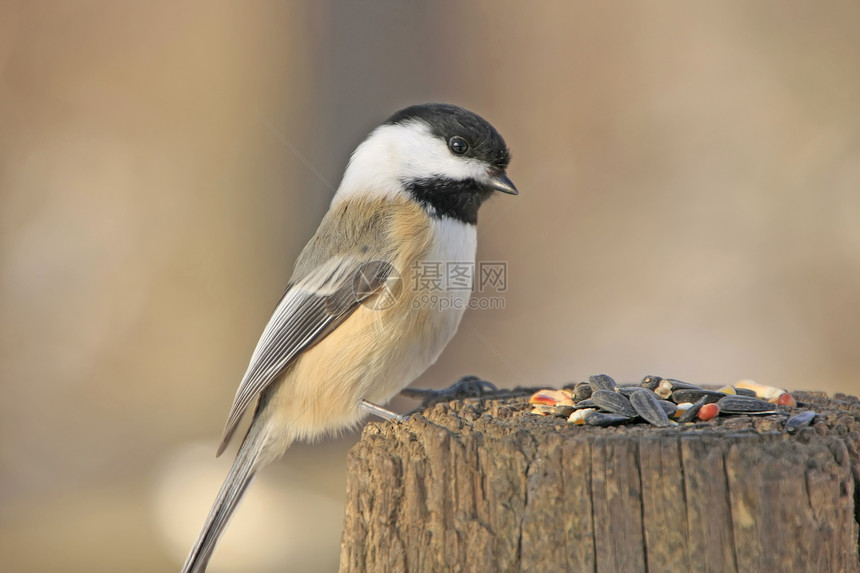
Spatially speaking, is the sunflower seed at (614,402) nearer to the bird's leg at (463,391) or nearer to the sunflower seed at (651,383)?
the sunflower seed at (651,383)

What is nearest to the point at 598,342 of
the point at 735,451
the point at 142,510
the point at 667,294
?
the point at 667,294

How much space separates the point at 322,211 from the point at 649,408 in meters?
3.01

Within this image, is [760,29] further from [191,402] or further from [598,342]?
[191,402]

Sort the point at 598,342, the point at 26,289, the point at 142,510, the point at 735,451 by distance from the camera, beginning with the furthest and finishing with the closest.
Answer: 1. the point at 598,342
2. the point at 26,289
3. the point at 142,510
4. the point at 735,451

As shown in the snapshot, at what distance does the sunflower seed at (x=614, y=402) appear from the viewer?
4.84ft

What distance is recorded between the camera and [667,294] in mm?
4336

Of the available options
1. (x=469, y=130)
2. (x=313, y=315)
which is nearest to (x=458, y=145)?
(x=469, y=130)

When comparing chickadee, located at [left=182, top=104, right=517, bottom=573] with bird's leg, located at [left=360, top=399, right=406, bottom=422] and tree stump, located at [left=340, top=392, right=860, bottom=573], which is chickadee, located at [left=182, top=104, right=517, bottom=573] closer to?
bird's leg, located at [left=360, top=399, right=406, bottom=422]

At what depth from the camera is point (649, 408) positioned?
148 cm

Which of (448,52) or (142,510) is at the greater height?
(448,52)

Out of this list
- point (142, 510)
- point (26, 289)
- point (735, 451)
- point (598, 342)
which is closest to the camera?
point (735, 451)

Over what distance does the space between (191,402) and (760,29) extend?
4.05 meters

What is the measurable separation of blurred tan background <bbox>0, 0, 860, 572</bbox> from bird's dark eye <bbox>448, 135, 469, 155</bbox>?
1.73 m

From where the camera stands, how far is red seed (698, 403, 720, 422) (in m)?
1.46
